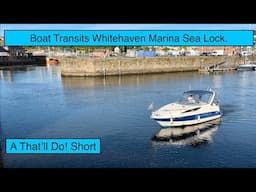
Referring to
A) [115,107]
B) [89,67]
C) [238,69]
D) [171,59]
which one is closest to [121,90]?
[115,107]

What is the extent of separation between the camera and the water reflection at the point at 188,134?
235 inches

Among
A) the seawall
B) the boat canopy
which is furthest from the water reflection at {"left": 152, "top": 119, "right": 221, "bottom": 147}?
the seawall

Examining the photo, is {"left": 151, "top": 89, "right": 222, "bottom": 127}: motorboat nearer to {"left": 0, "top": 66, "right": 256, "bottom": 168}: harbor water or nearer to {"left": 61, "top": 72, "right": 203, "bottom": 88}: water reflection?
{"left": 0, "top": 66, "right": 256, "bottom": 168}: harbor water

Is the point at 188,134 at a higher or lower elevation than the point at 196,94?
lower

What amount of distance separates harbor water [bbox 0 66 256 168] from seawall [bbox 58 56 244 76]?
6.57 metres

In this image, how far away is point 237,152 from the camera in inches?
200

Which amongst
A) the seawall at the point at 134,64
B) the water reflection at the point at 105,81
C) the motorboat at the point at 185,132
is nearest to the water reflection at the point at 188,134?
the motorboat at the point at 185,132

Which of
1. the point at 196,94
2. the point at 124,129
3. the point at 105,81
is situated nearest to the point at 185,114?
the point at 196,94

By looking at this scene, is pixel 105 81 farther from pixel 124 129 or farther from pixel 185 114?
pixel 124 129

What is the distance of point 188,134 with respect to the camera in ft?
21.5

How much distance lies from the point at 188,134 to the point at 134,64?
1387 cm

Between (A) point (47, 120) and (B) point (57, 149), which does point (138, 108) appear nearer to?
(A) point (47, 120)

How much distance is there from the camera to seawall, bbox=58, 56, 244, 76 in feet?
60.6

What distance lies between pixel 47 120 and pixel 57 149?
18.1 feet
